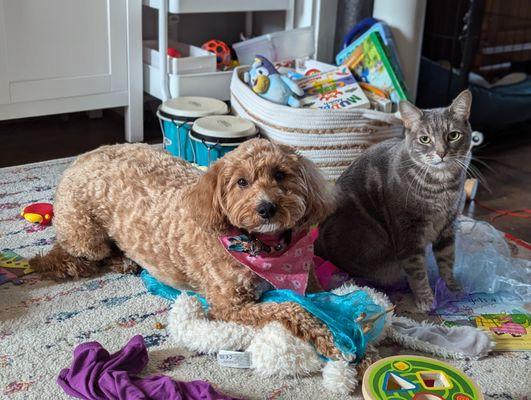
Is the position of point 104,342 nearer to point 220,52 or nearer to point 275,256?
point 275,256

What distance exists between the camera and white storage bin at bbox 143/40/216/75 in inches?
117

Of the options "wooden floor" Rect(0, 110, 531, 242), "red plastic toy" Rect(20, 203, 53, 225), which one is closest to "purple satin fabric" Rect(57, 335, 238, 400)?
Result: "red plastic toy" Rect(20, 203, 53, 225)

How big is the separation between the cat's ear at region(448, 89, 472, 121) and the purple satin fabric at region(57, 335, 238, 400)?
105 centimetres

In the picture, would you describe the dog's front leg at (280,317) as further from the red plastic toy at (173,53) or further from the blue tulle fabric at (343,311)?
the red plastic toy at (173,53)

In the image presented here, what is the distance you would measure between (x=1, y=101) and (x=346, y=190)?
159 centimetres

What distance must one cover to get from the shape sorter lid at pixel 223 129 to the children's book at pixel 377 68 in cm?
64

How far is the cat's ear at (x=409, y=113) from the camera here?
200 centimetres

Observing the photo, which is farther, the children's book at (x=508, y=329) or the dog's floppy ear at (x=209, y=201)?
the children's book at (x=508, y=329)

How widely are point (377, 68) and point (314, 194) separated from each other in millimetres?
1427

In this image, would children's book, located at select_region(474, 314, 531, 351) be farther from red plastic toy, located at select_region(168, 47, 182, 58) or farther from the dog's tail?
red plastic toy, located at select_region(168, 47, 182, 58)

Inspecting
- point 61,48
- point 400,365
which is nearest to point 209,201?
point 400,365

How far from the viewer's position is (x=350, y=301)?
1.77 meters

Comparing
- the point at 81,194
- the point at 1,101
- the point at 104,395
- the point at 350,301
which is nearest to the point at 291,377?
the point at 350,301

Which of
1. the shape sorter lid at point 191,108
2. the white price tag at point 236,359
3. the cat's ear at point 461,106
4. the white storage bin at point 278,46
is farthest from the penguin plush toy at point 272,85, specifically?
the white price tag at point 236,359
